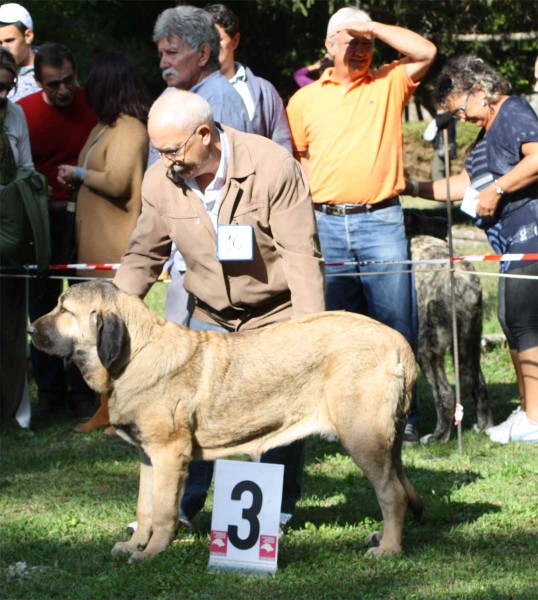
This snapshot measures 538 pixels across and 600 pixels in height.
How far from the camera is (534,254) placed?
21.1 feet

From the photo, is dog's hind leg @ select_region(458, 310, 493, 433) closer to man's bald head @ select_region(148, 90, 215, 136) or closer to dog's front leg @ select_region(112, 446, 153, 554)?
dog's front leg @ select_region(112, 446, 153, 554)

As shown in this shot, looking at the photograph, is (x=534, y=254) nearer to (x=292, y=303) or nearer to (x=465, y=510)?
(x=465, y=510)

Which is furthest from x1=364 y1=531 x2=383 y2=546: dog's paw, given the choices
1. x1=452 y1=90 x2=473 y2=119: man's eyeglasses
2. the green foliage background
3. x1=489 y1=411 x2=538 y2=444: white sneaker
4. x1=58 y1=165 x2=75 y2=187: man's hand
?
the green foliage background

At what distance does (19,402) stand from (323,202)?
296 cm

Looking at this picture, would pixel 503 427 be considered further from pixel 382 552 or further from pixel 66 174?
pixel 66 174

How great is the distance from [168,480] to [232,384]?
540 millimetres

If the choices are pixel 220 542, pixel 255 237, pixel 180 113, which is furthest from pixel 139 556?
pixel 180 113

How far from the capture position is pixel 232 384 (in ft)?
14.4

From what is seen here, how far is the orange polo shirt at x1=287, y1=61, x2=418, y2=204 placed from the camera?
21.1ft

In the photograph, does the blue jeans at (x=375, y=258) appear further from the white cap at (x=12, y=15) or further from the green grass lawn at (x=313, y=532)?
the white cap at (x=12, y=15)

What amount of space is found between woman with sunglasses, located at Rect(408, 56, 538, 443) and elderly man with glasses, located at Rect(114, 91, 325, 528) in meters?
2.49

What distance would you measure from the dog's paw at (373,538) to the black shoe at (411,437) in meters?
2.03

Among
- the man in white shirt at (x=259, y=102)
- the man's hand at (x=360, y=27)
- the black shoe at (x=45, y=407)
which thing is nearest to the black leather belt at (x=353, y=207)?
the man in white shirt at (x=259, y=102)

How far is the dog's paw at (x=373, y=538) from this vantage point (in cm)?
466
